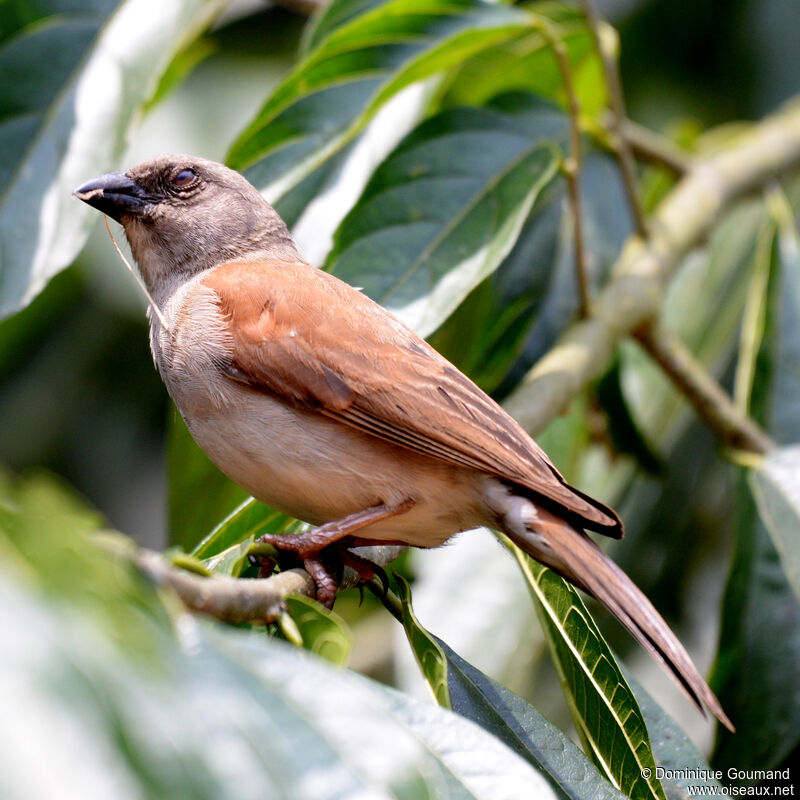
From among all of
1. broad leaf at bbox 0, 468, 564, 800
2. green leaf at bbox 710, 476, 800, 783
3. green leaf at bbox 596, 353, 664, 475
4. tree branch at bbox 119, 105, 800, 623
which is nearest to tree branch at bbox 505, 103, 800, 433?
tree branch at bbox 119, 105, 800, 623

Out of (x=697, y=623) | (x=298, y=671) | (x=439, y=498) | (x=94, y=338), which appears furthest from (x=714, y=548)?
(x=298, y=671)

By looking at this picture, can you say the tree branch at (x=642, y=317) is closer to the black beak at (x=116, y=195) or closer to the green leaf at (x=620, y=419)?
the green leaf at (x=620, y=419)

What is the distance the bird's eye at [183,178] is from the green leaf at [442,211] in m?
0.72

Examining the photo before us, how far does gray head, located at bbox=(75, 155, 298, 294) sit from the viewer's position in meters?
3.56

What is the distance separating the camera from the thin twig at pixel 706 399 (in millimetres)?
3943

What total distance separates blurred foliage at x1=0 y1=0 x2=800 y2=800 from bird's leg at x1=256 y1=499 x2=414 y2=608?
0.64 feet

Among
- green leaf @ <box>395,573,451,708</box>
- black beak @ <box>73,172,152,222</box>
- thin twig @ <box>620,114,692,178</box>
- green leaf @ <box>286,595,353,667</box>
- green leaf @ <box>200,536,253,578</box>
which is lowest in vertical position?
green leaf @ <box>395,573,451,708</box>

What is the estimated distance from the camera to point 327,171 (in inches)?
135

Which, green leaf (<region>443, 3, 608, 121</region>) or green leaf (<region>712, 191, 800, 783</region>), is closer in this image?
green leaf (<region>712, 191, 800, 783</region>)

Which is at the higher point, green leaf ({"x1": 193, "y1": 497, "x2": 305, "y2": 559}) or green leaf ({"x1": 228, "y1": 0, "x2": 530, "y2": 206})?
green leaf ({"x1": 228, "y1": 0, "x2": 530, "y2": 206})

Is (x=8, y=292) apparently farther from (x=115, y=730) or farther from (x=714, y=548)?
(x=714, y=548)

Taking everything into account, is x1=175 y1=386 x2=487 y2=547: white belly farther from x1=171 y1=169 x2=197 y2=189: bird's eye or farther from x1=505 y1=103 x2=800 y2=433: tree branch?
x1=171 y1=169 x2=197 y2=189: bird's eye

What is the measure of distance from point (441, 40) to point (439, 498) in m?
1.57

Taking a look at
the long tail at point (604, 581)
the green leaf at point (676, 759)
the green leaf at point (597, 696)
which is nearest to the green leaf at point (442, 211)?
the long tail at point (604, 581)
